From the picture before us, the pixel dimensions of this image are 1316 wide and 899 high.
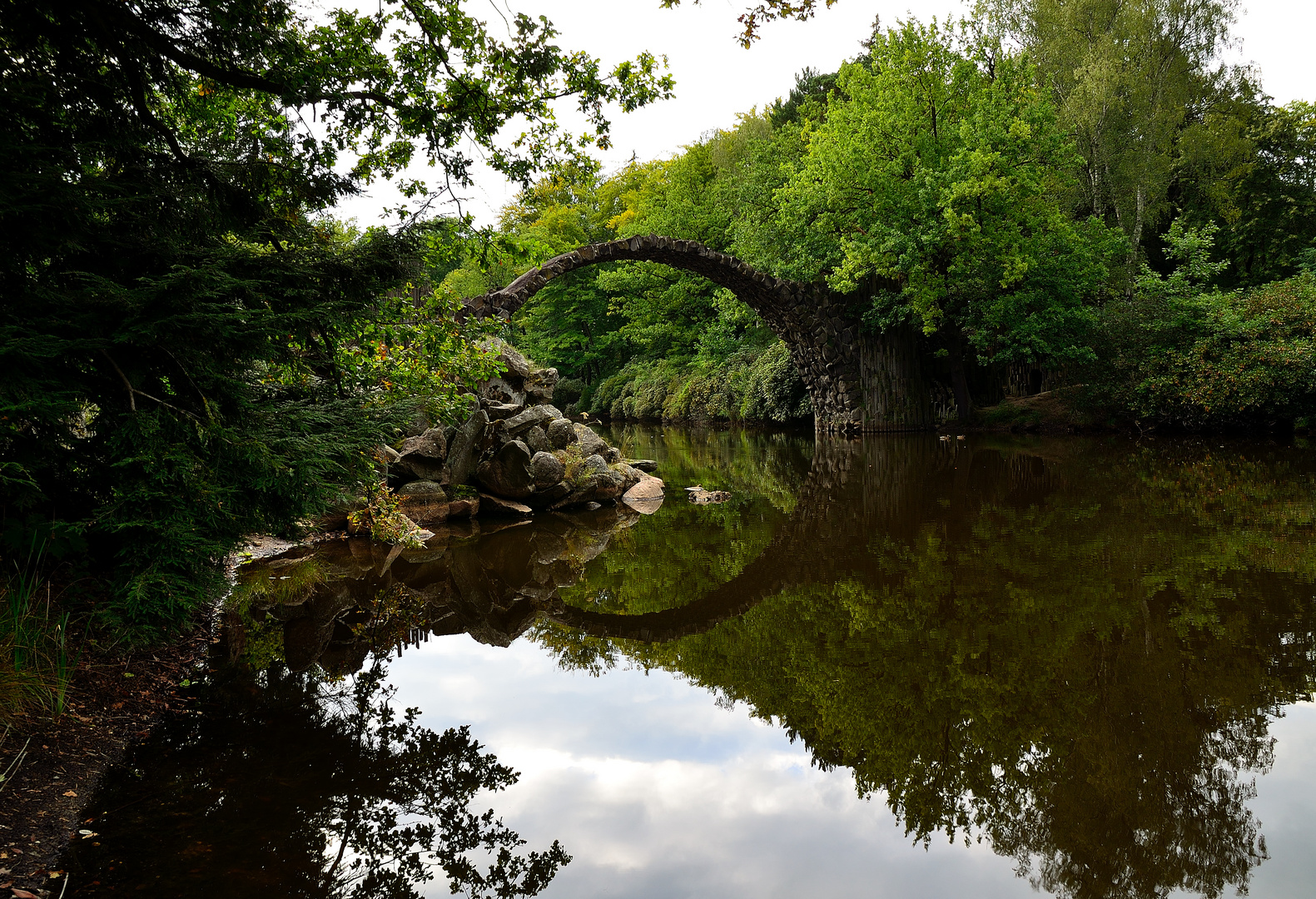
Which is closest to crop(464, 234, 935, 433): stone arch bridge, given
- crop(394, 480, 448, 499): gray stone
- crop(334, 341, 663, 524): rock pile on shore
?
crop(334, 341, 663, 524): rock pile on shore

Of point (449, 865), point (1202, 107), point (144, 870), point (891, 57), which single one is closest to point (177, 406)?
point (144, 870)

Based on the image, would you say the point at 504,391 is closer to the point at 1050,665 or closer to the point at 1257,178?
the point at 1050,665

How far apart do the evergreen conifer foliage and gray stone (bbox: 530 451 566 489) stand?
13.9ft

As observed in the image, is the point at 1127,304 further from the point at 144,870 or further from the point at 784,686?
the point at 144,870

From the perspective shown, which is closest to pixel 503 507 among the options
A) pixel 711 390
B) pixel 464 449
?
pixel 464 449

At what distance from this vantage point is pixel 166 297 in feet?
10.4

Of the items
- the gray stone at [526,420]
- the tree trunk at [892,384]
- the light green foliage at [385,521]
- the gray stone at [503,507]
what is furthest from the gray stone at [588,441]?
the tree trunk at [892,384]

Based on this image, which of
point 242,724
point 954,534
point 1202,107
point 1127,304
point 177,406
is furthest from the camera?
point 1202,107

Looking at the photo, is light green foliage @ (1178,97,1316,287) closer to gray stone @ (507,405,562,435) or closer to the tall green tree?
the tall green tree

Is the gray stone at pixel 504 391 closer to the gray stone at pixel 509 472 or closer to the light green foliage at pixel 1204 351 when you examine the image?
the gray stone at pixel 509 472

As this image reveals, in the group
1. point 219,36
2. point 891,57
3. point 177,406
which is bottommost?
point 177,406

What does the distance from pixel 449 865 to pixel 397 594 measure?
11.4 feet

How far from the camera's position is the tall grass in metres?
2.78

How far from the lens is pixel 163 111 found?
15.9ft
